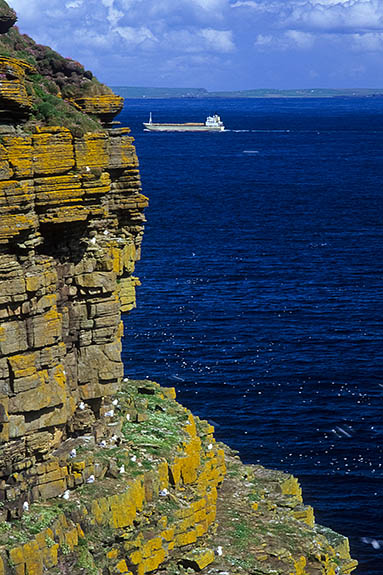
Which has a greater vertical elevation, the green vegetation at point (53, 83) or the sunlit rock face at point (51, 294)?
the green vegetation at point (53, 83)

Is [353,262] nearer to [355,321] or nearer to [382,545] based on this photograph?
[355,321]

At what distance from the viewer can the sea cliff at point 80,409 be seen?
119 feet

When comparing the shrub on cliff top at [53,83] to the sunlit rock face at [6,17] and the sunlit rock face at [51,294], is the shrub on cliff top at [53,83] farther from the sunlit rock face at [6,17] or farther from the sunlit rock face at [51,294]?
the sunlit rock face at [51,294]

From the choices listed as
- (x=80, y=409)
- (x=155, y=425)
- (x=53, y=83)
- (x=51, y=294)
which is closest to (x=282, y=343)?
(x=155, y=425)

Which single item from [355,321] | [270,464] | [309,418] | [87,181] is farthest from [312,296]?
[87,181]

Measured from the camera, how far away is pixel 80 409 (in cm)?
4200

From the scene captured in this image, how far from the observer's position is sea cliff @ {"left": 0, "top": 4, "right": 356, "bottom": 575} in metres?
36.2

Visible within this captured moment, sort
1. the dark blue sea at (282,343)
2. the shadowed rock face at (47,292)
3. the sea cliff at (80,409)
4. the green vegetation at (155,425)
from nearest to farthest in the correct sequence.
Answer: the shadowed rock face at (47,292) < the sea cliff at (80,409) < the green vegetation at (155,425) < the dark blue sea at (282,343)

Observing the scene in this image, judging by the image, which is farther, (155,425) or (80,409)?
(155,425)

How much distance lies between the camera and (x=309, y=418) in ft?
240

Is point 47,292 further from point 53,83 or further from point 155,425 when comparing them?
point 53,83

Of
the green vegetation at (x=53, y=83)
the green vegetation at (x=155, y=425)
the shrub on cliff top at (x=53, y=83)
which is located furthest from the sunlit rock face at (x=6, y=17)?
the green vegetation at (x=155, y=425)


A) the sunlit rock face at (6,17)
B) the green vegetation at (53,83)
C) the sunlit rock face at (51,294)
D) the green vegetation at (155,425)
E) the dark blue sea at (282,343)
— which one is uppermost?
the sunlit rock face at (6,17)

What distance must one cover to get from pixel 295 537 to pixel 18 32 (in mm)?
26312
